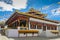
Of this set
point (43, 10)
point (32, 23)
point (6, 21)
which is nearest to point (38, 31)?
point (32, 23)

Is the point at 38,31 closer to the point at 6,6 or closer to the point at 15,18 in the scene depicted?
the point at 15,18

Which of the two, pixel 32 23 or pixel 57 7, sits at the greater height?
pixel 57 7

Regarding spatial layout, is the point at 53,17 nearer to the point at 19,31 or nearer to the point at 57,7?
the point at 57,7

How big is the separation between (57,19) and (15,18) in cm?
164

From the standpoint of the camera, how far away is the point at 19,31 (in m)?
7.37

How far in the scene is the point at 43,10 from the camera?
7387 mm

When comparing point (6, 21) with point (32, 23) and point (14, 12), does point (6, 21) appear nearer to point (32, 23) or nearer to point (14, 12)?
point (14, 12)

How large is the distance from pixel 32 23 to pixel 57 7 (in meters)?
1.16

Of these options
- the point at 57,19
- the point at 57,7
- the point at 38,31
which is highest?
the point at 57,7

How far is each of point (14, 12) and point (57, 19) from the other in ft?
5.51

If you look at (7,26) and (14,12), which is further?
(7,26)

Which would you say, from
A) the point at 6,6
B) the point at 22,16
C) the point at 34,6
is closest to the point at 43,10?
the point at 34,6

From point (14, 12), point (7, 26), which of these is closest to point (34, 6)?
point (14, 12)

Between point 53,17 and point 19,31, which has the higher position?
point 53,17
